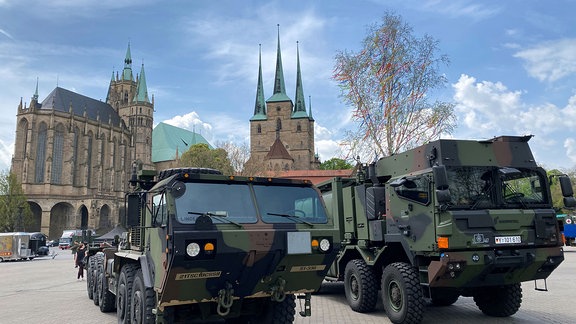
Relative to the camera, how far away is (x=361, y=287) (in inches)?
334

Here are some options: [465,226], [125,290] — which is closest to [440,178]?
[465,226]

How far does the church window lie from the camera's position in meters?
69.0

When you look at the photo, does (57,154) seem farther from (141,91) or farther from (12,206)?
(141,91)

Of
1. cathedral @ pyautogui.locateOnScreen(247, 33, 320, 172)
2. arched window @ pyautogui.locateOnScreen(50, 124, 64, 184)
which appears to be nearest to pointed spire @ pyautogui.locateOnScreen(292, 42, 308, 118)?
cathedral @ pyautogui.locateOnScreen(247, 33, 320, 172)

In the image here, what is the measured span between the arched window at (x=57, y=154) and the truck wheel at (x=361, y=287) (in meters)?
71.5

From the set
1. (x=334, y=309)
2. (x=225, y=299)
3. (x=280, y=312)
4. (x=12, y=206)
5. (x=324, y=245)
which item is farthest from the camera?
(x=12, y=206)

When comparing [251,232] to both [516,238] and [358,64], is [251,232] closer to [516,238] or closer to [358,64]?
[516,238]

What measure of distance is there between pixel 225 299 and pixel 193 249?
33.0 inches

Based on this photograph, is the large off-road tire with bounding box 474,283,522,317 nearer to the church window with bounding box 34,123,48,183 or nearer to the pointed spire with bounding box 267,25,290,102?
the church window with bounding box 34,123,48,183

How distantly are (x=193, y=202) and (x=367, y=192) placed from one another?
441 cm

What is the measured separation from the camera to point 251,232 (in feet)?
17.3

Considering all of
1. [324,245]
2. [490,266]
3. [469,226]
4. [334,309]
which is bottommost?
[334,309]

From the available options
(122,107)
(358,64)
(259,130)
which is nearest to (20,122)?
(122,107)

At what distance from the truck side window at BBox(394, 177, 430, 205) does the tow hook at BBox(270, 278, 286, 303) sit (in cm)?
281
